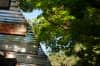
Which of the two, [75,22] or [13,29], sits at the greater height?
[13,29]

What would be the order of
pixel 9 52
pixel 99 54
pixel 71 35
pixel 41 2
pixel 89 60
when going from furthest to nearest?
pixel 89 60, pixel 41 2, pixel 99 54, pixel 71 35, pixel 9 52

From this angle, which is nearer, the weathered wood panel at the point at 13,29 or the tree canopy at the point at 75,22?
the weathered wood panel at the point at 13,29

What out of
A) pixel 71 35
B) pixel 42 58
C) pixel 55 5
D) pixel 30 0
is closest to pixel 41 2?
pixel 55 5

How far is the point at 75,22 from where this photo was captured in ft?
17.0

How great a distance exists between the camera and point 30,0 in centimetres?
840

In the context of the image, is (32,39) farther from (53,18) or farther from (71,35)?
(53,18)

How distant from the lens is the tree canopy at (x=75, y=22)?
458 cm

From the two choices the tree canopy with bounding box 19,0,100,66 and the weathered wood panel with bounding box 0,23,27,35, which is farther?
the tree canopy with bounding box 19,0,100,66

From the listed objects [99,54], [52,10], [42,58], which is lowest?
[99,54]

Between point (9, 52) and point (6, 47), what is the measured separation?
98mm

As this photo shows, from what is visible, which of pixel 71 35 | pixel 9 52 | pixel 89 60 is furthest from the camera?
pixel 89 60

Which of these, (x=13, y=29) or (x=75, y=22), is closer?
(x=13, y=29)

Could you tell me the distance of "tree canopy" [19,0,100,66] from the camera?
458 cm

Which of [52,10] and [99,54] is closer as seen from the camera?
[99,54]
